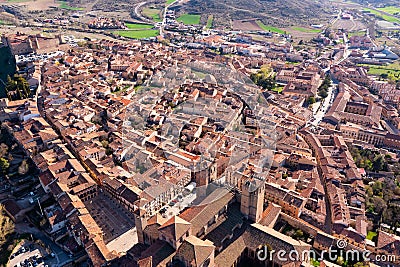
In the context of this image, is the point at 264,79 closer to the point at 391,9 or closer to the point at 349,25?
the point at 349,25

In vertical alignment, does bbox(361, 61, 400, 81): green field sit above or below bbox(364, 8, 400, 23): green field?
below

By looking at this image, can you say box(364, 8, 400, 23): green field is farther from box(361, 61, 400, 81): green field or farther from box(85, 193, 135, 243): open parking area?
box(85, 193, 135, 243): open parking area

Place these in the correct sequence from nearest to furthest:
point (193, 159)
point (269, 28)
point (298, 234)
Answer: point (298, 234) → point (193, 159) → point (269, 28)

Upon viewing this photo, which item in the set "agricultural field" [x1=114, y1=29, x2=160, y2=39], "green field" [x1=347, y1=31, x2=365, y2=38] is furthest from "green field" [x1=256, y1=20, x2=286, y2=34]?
"agricultural field" [x1=114, y1=29, x2=160, y2=39]

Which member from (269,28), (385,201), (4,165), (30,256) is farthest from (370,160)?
(269,28)

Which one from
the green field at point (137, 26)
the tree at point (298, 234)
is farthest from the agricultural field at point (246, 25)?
the tree at point (298, 234)

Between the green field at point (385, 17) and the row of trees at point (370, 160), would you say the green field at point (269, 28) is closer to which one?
the green field at point (385, 17)
